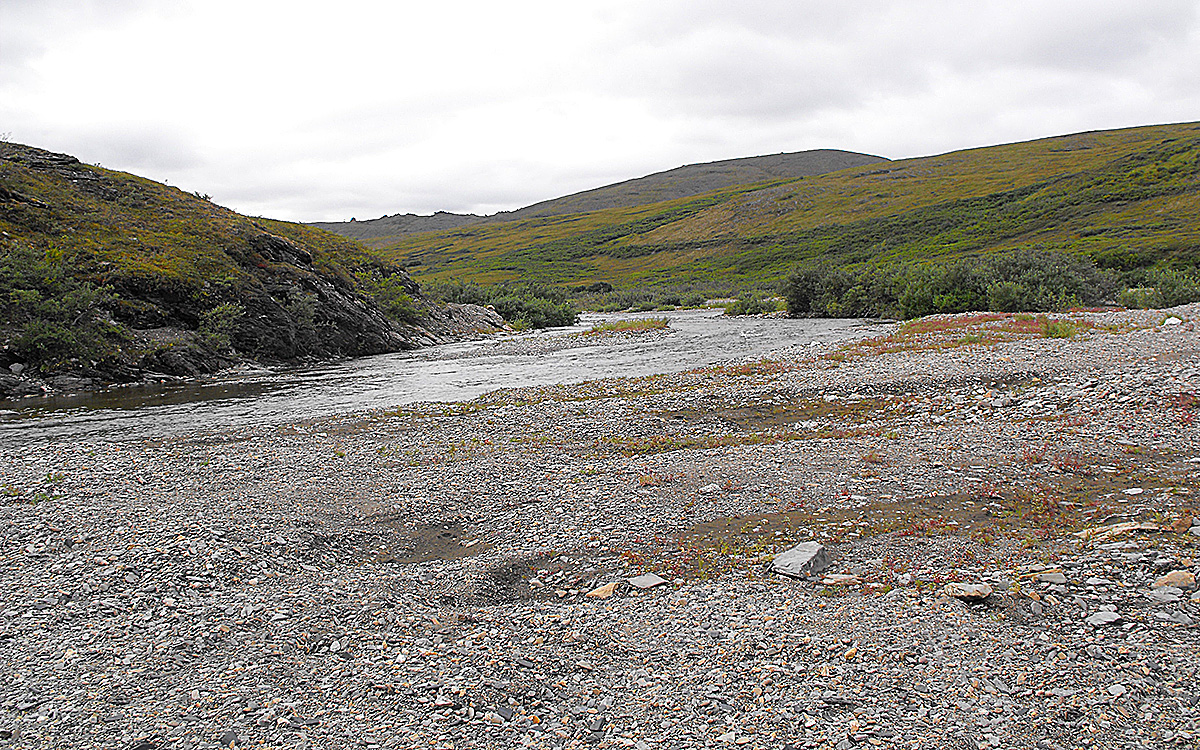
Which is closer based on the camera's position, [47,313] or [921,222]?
[47,313]

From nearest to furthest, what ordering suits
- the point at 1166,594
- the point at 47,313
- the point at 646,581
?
the point at 1166,594 → the point at 646,581 → the point at 47,313

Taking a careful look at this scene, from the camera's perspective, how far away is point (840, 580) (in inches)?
316

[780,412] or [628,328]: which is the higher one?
[628,328]

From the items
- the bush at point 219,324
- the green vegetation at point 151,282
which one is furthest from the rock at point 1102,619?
the bush at point 219,324

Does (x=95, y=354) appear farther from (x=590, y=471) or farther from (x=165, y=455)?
(x=590, y=471)

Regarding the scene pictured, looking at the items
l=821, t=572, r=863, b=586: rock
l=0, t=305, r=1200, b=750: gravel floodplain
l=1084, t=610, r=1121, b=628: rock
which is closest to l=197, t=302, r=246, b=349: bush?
l=0, t=305, r=1200, b=750: gravel floodplain

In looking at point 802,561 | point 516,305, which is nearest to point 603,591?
point 802,561

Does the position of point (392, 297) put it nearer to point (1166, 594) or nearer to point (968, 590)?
point (968, 590)

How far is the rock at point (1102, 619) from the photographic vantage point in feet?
21.5

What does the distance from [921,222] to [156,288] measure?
125 m

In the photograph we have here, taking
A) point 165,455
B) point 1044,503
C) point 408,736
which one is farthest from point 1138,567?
point 165,455

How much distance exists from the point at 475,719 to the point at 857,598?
13.5ft

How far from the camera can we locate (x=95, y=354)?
2697 centimetres

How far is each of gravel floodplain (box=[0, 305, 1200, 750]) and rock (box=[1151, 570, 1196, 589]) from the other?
3cm
